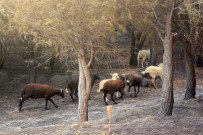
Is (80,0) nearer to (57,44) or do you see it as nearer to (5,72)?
(57,44)

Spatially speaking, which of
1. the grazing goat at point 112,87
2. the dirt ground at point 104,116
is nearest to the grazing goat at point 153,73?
the dirt ground at point 104,116

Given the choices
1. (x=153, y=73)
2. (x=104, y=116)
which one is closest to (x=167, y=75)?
(x=104, y=116)

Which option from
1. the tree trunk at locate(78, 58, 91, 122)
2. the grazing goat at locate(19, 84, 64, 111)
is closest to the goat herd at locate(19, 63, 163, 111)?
the grazing goat at locate(19, 84, 64, 111)

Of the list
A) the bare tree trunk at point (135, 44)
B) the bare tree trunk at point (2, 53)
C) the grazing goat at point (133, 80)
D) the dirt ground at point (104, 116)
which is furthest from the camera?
the bare tree trunk at point (135, 44)

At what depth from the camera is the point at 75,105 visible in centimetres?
1928

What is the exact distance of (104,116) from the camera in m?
15.5

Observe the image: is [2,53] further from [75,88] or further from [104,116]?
[104,116]

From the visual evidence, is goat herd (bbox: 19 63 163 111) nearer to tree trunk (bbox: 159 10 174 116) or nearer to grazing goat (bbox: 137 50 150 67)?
grazing goat (bbox: 137 50 150 67)

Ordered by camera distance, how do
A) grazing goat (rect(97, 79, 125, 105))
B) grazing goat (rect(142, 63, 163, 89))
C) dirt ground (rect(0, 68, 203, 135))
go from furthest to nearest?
grazing goat (rect(142, 63, 163, 89))
grazing goat (rect(97, 79, 125, 105))
dirt ground (rect(0, 68, 203, 135))

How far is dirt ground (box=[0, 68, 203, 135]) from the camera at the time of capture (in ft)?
33.6

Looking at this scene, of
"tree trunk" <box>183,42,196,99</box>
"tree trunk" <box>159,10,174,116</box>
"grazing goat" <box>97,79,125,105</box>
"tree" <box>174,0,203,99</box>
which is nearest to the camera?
"tree" <box>174,0,203,99</box>

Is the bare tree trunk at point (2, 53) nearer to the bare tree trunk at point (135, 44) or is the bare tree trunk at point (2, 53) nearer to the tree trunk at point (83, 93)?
the bare tree trunk at point (135, 44)

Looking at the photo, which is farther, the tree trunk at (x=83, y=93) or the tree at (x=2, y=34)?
the tree at (x=2, y=34)

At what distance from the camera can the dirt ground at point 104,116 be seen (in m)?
10.2
